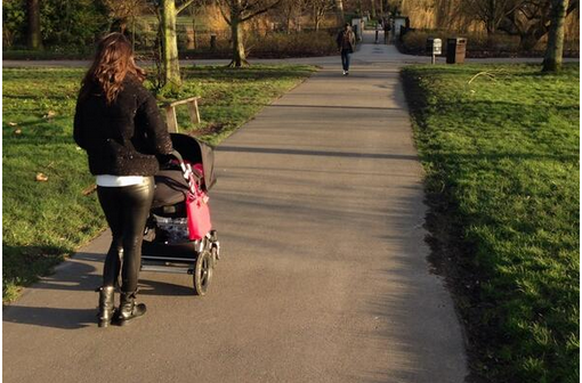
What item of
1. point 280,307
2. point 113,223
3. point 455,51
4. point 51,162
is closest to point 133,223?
point 113,223

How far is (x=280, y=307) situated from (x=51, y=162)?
5353mm

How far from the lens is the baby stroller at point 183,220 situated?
460cm

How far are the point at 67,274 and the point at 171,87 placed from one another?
11905 mm

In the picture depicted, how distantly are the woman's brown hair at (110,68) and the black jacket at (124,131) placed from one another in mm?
43

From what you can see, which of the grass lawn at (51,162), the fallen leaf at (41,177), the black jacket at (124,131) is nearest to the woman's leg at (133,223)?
the black jacket at (124,131)

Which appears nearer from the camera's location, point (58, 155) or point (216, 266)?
point (216, 266)

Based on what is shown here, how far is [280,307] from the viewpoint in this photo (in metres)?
4.59

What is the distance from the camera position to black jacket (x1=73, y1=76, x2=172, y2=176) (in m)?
3.97

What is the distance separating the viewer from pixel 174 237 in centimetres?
507

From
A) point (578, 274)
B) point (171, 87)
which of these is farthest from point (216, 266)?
point (171, 87)

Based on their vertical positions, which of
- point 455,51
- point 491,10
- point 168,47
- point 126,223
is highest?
point 491,10

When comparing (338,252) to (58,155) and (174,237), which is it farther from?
(58,155)

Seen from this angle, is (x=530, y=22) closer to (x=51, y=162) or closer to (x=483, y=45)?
(x=483, y=45)

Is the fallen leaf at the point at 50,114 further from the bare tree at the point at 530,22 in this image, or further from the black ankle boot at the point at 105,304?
the bare tree at the point at 530,22
